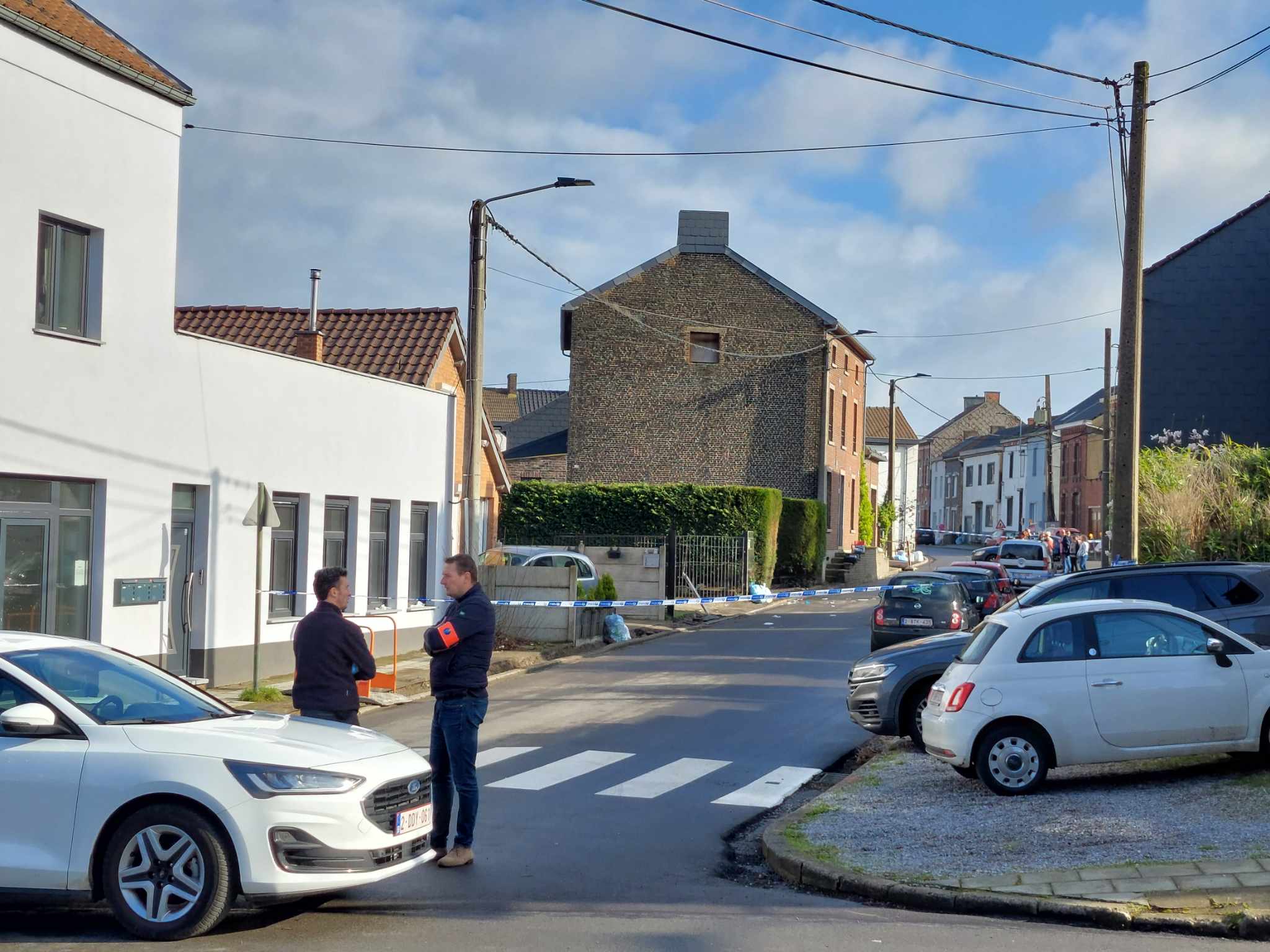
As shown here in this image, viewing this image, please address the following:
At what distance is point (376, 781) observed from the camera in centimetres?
710

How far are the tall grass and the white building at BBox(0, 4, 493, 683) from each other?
40.3 ft

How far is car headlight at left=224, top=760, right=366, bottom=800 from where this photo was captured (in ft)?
22.1

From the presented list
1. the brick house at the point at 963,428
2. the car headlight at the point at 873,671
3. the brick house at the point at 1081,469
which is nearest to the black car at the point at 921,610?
the car headlight at the point at 873,671

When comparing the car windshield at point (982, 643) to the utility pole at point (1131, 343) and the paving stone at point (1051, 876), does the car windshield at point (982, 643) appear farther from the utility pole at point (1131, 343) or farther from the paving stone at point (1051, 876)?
the utility pole at point (1131, 343)

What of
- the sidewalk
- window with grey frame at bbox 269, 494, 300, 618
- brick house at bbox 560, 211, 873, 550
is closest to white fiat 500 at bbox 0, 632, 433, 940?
the sidewalk

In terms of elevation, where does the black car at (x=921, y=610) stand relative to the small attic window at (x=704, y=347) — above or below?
below

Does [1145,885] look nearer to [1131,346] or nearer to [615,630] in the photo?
[1131,346]

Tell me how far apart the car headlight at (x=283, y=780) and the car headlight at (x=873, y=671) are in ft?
25.2

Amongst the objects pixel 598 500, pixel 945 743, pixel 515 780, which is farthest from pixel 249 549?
pixel 598 500

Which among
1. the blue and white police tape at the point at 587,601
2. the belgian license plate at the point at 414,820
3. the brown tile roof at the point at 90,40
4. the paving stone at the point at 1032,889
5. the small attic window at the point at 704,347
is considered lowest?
the paving stone at the point at 1032,889

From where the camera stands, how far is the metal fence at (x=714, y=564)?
37.5 m

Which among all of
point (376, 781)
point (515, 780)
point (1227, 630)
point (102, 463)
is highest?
point (102, 463)

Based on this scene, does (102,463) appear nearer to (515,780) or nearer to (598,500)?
(515,780)

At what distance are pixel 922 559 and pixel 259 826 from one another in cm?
5970
